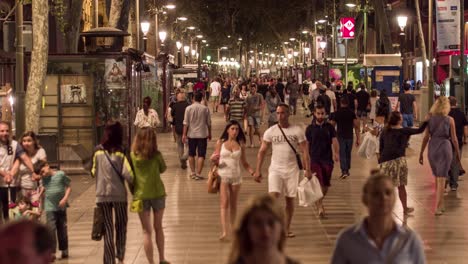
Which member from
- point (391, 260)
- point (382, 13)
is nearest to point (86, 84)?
point (391, 260)

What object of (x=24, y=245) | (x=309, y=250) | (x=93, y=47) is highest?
(x=93, y=47)

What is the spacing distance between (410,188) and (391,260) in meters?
13.0

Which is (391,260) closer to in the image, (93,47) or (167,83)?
(93,47)

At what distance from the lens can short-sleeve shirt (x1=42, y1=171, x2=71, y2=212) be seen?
1116cm

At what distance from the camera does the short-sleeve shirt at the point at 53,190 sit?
11.2 m

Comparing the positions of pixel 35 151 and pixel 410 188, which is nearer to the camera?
pixel 35 151

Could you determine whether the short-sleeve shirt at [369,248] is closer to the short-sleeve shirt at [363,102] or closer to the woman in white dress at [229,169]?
the woman in white dress at [229,169]

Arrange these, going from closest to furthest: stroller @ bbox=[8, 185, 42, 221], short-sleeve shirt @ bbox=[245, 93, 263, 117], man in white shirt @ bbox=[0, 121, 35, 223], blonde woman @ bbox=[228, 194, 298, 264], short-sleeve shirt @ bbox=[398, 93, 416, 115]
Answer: blonde woman @ bbox=[228, 194, 298, 264] → stroller @ bbox=[8, 185, 42, 221] → man in white shirt @ bbox=[0, 121, 35, 223] → short-sleeve shirt @ bbox=[398, 93, 416, 115] → short-sleeve shirt @ bbox=[245, 93, 263, 117]

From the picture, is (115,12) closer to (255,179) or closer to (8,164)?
(255,179)

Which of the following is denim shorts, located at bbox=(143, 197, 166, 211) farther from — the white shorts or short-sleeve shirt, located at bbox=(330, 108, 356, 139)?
short-sleeve shirt, located at bbox=(330, 108, 356, 139)

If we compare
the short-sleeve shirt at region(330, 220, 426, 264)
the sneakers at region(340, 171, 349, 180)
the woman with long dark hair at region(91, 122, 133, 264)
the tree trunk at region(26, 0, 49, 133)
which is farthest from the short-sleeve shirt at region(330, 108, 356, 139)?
the short-sleeve shirt at region(330, 220, 426, 264)

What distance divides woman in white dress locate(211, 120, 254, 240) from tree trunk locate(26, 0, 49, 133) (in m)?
8.23

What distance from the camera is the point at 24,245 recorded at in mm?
3215

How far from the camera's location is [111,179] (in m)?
10.3
